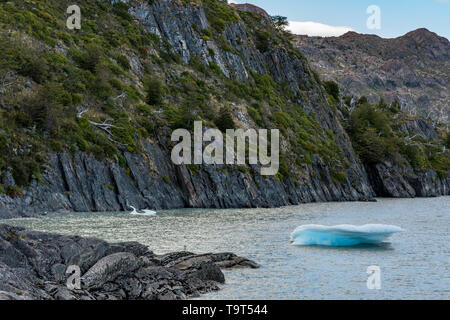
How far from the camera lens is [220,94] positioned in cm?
9600

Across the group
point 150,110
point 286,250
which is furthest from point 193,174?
point 286,250

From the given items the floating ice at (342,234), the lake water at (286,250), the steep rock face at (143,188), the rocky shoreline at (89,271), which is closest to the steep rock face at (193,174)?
the steep rock face at (143,188)

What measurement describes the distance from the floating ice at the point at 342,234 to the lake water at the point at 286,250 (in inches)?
30.4

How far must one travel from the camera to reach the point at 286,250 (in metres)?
33.8

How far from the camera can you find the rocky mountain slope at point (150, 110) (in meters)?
56.0

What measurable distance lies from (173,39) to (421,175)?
7079 centimetres

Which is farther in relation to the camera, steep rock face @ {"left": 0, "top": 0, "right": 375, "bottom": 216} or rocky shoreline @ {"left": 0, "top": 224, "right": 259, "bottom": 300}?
steep rock face @ {"left": 0, "top": 0, "right": 375, "bottom": 216}

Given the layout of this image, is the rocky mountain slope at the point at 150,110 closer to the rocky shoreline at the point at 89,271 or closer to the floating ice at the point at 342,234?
the rocky shoreline at the point at 89,271

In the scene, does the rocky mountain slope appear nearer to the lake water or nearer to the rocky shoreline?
the lake water

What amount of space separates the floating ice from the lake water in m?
0.77

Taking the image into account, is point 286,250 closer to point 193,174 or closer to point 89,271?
point 89,271

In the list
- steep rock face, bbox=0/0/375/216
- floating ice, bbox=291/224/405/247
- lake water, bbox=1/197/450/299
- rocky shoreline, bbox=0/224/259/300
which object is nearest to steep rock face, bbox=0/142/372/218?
steep rock face, bbox=0/0/375/216

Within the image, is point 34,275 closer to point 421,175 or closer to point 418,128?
point 421,175

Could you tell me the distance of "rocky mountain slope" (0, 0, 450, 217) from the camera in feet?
184
